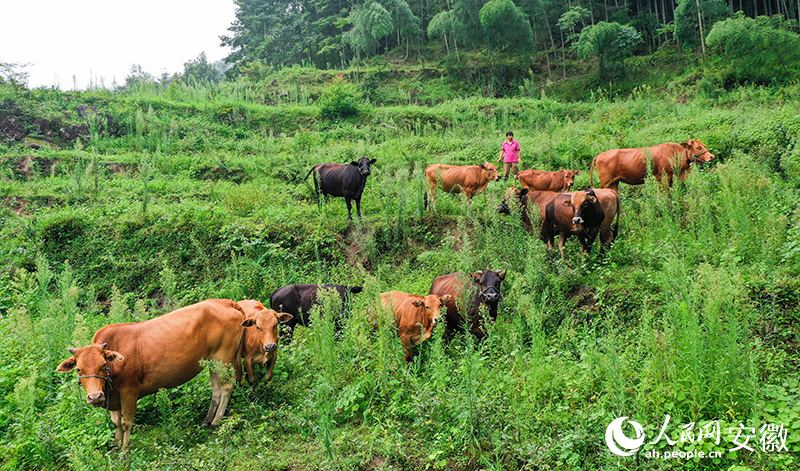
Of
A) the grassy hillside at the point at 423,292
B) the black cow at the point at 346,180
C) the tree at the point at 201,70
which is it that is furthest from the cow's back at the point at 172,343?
the tree at the point at 201,70

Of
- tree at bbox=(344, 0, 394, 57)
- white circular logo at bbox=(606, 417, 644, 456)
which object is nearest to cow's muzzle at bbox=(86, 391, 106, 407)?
white circular logo at bbox=(606, 417, 644, 456)

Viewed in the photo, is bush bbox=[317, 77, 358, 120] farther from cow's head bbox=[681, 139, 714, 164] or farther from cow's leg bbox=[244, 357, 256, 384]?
cow's leg bbox=[244, 357, 256, 384]

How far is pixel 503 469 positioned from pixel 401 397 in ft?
4.82

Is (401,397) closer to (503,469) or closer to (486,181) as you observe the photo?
(503,469)

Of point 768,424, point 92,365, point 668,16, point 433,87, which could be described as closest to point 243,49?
point 433,87

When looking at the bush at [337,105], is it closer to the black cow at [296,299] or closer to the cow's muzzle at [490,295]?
the black cow at [296,299]

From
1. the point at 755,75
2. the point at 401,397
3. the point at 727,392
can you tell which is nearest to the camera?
the point at 727,392

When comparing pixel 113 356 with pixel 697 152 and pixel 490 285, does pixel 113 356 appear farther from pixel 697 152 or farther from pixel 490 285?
pixel 697 152

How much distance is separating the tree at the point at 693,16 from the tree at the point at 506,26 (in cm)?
798

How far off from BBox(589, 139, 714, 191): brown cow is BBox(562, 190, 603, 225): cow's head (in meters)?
2.36

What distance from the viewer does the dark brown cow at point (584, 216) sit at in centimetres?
764

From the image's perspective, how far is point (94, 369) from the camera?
4.88m

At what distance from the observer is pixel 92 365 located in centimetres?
489

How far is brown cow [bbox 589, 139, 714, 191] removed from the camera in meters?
9.50
